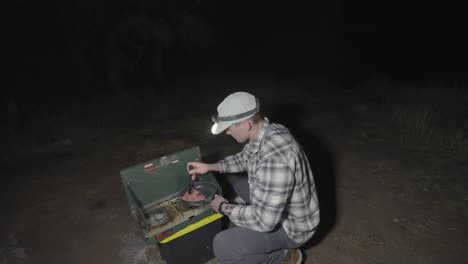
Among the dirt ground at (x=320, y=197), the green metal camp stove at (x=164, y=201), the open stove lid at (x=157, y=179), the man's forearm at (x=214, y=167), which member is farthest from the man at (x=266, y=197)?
the dirt ground at (x=320, y=197)

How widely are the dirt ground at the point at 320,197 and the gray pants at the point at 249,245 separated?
73 centimetres

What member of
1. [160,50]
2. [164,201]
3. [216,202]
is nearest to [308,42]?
[160,50]

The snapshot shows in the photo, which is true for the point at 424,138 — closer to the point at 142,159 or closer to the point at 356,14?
the point at 142,159

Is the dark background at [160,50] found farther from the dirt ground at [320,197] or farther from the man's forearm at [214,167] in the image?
the man's forearm at [214,167]

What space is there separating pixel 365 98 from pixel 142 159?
18.4 feet

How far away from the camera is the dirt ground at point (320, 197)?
2553mm

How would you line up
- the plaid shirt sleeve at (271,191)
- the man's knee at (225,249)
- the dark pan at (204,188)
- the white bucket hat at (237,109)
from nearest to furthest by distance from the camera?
the plaid shirt sleeve at (271,191) → the white bucket hat at (237,109) → the man's knee at (225,249) → the dark pan at (204,188)

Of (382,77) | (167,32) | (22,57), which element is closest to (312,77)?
(382,77)

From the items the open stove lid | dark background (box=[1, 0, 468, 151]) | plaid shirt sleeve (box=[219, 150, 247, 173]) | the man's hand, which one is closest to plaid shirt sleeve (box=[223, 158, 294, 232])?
the man's hand

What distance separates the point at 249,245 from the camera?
1799mm

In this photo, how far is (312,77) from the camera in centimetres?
995

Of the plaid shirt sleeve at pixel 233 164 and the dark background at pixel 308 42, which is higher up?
the dark background at pixel 308 42

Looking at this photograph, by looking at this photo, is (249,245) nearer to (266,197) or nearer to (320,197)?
(266,197)

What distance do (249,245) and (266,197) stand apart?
450 mm
